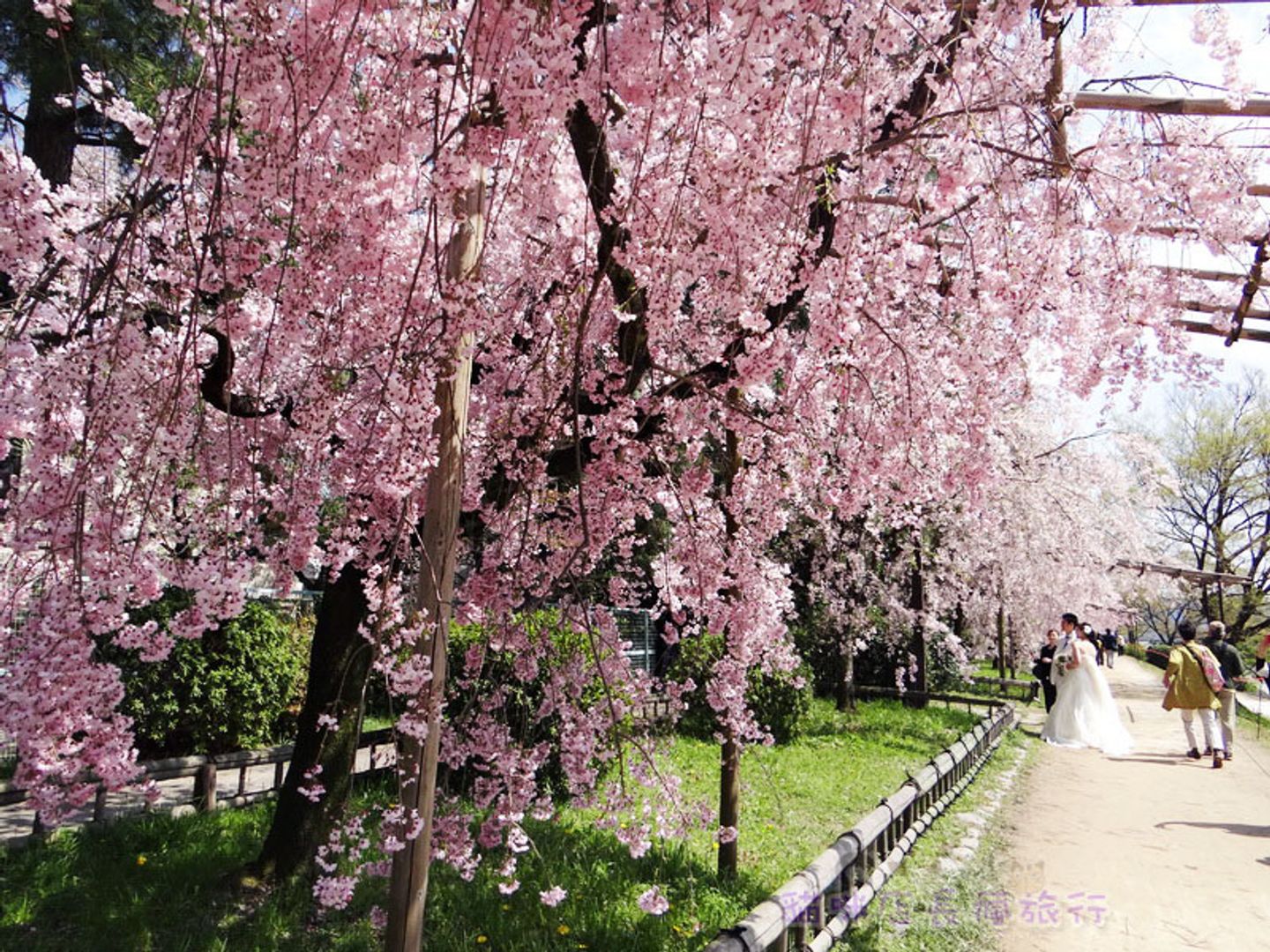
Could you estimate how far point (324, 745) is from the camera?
409cm

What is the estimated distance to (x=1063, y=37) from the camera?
128 inches

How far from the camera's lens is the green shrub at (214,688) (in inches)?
272

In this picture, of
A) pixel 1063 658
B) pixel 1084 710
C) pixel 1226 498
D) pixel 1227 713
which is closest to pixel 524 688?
pixel 1063 658

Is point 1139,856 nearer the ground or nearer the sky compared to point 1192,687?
nearer the ground

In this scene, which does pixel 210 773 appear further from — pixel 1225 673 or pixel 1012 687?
pixel 1012 687

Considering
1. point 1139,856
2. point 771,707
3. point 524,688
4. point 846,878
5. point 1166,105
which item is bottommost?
point 1139,856

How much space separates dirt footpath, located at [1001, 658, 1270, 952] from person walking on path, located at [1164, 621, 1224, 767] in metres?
0.29

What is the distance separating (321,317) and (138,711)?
5496 mm

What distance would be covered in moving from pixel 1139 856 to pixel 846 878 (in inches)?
104

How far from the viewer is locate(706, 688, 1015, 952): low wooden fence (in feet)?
10.0

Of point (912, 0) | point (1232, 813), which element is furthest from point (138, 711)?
point (1232, 813)

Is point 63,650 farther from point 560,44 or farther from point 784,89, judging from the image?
point 784,89

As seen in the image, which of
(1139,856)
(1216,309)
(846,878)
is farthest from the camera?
(1139,856)

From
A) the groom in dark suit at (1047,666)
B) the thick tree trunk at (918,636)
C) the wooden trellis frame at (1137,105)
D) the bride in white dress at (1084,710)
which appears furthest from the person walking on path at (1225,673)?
the wooden trellis frame at (1137,105)
